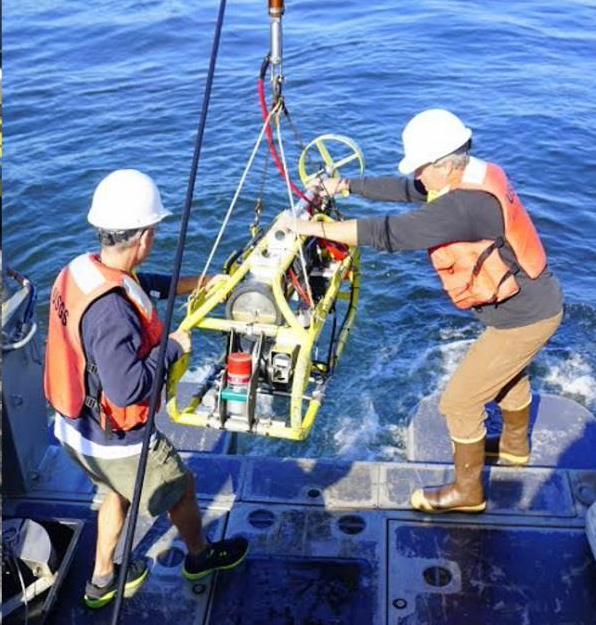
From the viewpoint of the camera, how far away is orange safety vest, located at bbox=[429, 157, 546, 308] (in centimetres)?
398

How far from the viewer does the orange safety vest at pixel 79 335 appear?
328 centimetres

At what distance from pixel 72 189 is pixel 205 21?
8627 mm

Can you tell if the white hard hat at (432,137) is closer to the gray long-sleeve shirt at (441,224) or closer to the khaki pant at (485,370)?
the gray long-sleeve shirt at (441,224)

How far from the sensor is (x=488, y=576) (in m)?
4.16

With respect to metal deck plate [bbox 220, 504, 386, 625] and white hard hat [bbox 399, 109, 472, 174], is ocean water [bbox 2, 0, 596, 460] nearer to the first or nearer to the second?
metal deck plate [bbox 220, 504, 386, 625]

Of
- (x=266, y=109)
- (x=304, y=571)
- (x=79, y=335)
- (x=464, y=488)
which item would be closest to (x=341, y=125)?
(x=266, y=109)

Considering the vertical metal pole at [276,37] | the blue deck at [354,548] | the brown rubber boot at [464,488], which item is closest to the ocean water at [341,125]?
the blue deck at [354,548]

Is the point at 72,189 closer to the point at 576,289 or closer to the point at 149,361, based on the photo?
the point at 576,289

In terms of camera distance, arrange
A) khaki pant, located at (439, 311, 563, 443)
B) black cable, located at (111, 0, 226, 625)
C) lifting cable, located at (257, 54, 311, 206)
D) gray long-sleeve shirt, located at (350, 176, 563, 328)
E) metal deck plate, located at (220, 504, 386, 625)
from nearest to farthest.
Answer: black cable, located at (111, 0, 226, 625) < gray long-sleeve shirt, located at (350, 176, 563, 328) < metal deck plate, located at (220, 504, 386, 625) < lifting cable, located at (257, 54, 311, 206) < khaki pant, located at (439, 311, 563, 443)

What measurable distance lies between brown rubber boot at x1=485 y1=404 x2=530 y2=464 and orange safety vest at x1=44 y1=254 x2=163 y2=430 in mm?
2413

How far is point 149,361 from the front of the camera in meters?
3.38

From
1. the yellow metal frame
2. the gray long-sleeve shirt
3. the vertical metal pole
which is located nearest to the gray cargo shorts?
the yellow metal frame

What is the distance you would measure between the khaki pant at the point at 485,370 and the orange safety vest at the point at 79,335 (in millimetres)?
1771

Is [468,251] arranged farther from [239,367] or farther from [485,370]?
[239,367]
